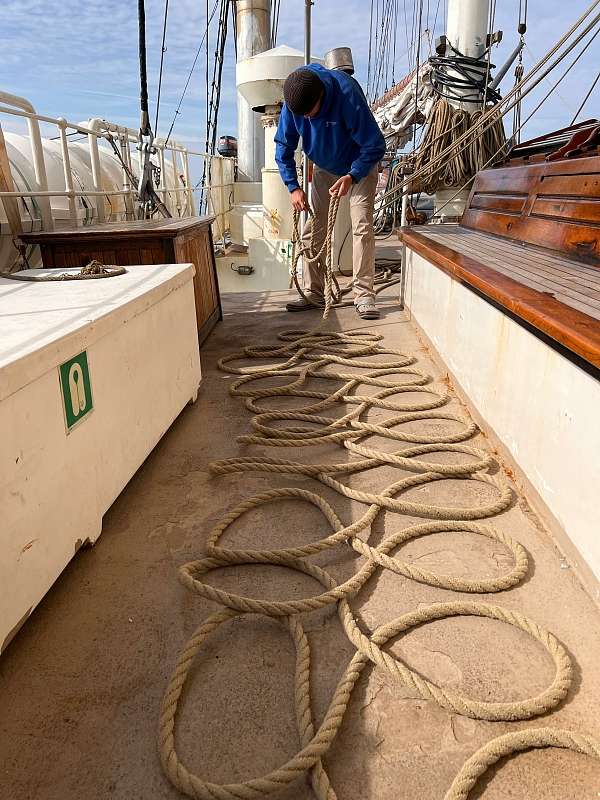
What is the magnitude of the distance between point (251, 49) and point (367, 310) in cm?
957

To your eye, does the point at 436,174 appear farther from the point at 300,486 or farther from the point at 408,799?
the point at 408,799

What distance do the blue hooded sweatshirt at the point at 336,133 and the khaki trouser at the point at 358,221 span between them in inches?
5.0

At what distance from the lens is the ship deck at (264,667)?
96cm

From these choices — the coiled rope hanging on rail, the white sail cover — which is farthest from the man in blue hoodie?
the white sail cover

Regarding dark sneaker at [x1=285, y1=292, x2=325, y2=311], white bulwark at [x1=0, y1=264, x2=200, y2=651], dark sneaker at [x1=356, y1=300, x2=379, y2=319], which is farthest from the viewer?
dark sneaker at [x1=285, y1=292, x2=325, y2=311]

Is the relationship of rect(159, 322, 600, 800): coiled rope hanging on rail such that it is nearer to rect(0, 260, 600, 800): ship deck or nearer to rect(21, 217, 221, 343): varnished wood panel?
rect(0, 260, 600, 800): ship deck

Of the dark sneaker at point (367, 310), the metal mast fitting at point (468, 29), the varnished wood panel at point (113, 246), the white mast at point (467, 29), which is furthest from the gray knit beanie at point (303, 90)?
the metal mast fitting at point (468, 29)

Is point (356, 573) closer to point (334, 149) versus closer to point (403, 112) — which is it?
point (334, 149)

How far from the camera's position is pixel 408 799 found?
35.9 inches

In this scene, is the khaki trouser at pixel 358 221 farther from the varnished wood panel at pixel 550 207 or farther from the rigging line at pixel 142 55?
the rigging line at pixel 142 55

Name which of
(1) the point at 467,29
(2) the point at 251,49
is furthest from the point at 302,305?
(2) the point at 251,49

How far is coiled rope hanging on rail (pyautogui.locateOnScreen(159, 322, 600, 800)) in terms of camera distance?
3.16ft

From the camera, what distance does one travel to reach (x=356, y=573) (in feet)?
4.70

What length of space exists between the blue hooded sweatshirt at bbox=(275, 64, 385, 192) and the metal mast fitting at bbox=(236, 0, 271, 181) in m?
8.45
